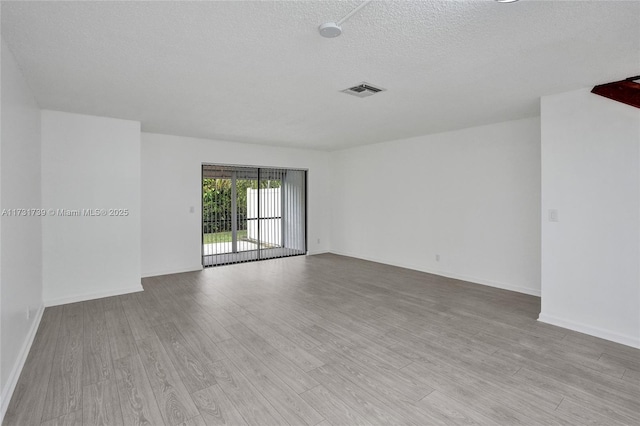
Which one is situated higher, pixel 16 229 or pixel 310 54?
pixel 310 54

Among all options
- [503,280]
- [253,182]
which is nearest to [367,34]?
[503,280]

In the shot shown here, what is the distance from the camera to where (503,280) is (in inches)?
198

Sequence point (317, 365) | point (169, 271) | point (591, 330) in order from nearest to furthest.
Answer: point (317, 365) → point (591, 330) → point (169, 271)

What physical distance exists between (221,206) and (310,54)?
15.8 ft

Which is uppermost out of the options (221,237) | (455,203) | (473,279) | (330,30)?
(330,30)

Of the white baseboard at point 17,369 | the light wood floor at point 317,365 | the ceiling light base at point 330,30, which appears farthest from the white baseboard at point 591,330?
the white baseboard at point 17,369

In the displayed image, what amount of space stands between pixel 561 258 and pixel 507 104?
1913 mm

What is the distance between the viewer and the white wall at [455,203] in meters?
4.77

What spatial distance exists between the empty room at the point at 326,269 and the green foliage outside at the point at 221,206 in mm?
313

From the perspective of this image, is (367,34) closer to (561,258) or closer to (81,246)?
(561,258)

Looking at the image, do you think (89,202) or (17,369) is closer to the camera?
(17,369)

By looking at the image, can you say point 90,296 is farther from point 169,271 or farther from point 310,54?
point 310,54

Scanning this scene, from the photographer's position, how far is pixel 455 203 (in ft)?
18.4

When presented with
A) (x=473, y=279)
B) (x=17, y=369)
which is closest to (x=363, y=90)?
(x=473, y=279)
